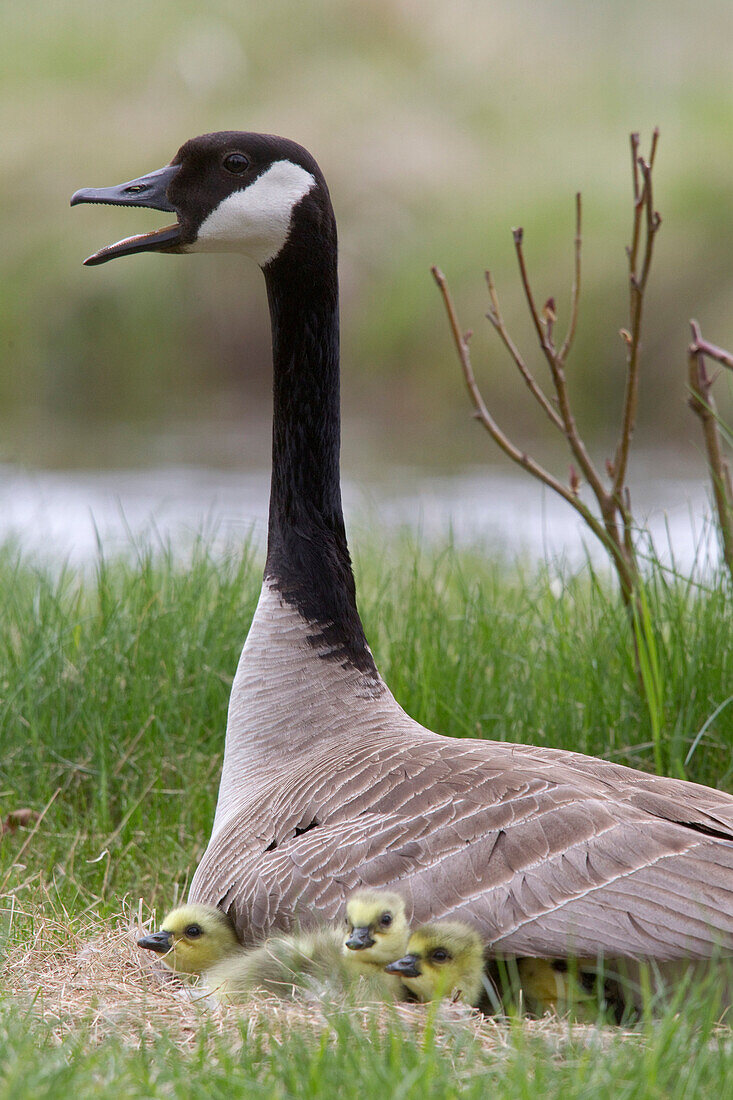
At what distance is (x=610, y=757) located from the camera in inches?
152

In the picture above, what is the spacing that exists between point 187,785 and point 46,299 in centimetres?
1648

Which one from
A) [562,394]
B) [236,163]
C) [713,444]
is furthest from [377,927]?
[713,444]

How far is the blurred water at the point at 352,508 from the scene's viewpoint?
7082mm

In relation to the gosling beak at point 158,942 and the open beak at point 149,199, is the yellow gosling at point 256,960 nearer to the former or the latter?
the gosling beak at point 158,942

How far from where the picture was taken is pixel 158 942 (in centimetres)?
262

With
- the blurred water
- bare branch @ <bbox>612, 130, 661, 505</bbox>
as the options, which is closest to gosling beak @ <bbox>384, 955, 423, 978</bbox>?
bare branch @ <bbox>612, 130, 661, 505</bbox>

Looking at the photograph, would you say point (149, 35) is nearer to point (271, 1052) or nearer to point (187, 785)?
point (187, 785)

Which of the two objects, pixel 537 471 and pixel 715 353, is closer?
pixel 715 353

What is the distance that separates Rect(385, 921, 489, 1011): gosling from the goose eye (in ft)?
6.26

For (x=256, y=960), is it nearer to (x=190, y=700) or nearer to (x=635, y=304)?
(x=190, y=700)

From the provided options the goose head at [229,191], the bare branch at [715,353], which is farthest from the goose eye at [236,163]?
the bare branch at [715,353]

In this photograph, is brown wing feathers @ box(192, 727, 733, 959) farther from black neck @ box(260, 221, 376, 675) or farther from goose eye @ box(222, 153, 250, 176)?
goose eye @ box(222, 153, 250, 176)

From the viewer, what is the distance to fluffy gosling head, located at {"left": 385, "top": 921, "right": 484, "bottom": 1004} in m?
2.23

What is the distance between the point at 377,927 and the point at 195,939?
52 cm
